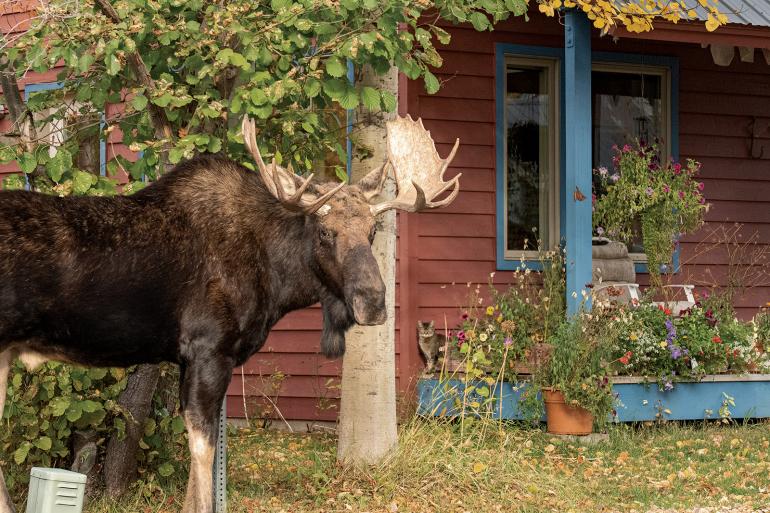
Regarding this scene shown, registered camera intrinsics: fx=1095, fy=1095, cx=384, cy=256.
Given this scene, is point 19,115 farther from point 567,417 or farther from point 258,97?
point 567,417

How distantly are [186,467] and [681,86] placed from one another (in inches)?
280

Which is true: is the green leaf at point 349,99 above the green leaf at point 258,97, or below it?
above

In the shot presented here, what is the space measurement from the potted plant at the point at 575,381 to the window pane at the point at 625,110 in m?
3.25

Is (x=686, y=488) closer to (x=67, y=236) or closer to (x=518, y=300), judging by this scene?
A: (x=518, y=300)

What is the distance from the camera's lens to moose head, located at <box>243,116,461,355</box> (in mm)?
5590

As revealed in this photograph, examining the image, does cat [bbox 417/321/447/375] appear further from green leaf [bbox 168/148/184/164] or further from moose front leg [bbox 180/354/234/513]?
moose front leg [bbox 180/354/234/513]

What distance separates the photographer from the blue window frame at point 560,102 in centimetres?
1072

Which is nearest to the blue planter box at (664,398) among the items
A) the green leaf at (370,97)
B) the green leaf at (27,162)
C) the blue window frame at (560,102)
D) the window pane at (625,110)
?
the blue window frame at (560,102)

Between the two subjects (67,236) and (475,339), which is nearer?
(67,236)

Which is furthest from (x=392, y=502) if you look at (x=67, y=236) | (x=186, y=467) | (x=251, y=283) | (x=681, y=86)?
(x=681, y=86)

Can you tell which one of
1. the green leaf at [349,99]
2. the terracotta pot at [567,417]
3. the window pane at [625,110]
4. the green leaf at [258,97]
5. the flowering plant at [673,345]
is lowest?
the terracotta pot at [567,417]

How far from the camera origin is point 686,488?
7594mm

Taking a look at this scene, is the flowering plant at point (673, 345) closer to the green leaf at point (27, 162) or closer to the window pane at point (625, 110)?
the window pane at point (625, 110)

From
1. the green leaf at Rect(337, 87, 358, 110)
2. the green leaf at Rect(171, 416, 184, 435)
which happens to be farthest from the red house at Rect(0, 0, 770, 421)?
the green leaf at Rect(337, 87, 358, 110)
